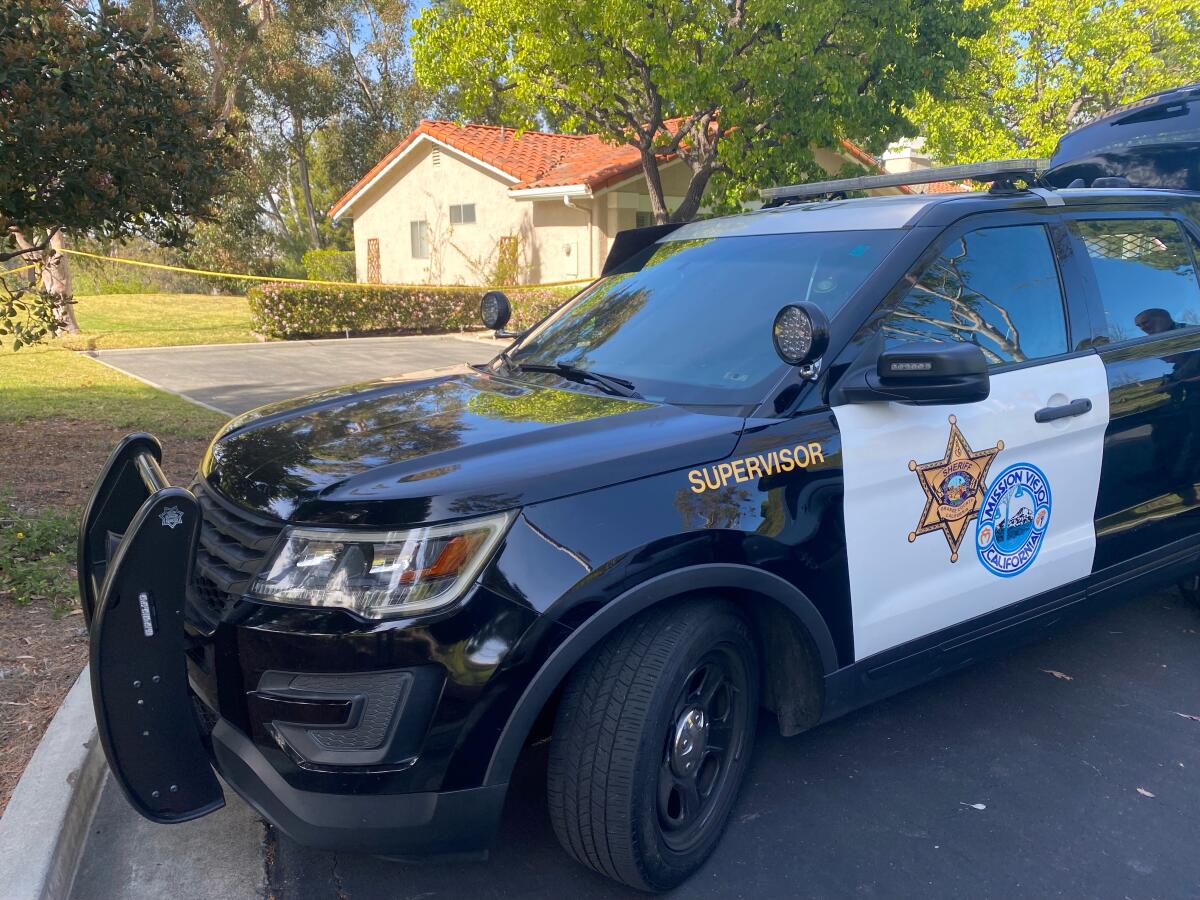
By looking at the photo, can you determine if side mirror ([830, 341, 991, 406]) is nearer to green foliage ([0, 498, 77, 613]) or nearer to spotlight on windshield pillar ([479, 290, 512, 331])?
spotlight on windshield pillar ([479, 290, 512, 331])

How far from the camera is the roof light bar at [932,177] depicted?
11.7 feet

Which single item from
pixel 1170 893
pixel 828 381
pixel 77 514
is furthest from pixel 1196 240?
pixel 77 514

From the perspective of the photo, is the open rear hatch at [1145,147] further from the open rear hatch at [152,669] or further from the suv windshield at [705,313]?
the open rear hatch at [152,669]

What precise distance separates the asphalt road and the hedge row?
1381 cm

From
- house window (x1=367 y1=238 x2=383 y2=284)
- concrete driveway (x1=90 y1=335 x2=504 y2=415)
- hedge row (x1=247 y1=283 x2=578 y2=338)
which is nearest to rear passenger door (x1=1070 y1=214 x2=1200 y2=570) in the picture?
concrete driveway (x1=90 y1=335 x2=504 y2=415)

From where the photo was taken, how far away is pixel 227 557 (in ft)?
7.84

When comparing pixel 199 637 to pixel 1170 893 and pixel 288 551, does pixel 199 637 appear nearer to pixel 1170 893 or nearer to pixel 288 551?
pixel 288 551

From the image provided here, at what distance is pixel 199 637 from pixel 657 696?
1135 mm

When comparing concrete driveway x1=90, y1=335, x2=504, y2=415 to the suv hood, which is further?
concrete driveway x1=90, y1=335, x2=504, y2=415

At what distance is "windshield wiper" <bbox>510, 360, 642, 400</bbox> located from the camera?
120 inches

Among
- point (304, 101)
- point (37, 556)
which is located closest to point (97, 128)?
point (37, 556)

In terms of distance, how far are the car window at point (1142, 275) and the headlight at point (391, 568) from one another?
104 inches

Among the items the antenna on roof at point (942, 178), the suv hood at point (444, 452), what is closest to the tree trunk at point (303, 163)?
the antenna on roof at point (942, 178)

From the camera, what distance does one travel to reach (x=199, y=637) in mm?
2361
